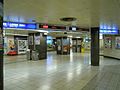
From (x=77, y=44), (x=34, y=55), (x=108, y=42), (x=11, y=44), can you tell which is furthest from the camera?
(x=77, y=44)

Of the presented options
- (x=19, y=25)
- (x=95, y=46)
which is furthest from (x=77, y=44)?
(x=19, y=25)

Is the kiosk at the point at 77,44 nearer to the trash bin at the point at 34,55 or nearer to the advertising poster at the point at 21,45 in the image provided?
the advertising poster at the point at 21,45

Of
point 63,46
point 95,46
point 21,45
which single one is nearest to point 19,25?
point 95,46

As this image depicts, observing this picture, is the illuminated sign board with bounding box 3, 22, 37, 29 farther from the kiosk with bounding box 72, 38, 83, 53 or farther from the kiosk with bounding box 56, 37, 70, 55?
the kiosk with bounding box 72, 38, 83, 53

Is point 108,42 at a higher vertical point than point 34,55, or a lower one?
higher

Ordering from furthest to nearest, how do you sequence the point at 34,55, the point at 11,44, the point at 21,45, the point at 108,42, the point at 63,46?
the point at 63,46 → the point at 21,45 → the point at 11,44 → the point at 108,42 → the point at 34,55

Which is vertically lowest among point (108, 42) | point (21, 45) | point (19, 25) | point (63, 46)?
point (63, 46)

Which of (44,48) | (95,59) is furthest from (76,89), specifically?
(44,48)

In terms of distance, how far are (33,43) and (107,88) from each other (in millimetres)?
10882

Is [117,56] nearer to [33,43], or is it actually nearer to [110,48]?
[110,48]

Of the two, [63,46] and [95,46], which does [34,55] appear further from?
[63,46]

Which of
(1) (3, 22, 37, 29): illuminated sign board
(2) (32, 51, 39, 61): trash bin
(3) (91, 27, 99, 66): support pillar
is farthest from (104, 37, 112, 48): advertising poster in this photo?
(1) (3, 22, 37, 29): illuminated sign board

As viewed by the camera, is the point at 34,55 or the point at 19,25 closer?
the point at 19,25

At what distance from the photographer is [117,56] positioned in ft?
52.3
